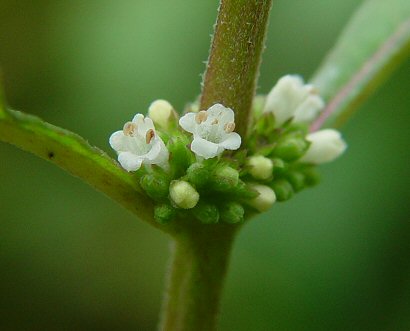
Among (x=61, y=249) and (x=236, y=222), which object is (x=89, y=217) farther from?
(x=236, y=222)

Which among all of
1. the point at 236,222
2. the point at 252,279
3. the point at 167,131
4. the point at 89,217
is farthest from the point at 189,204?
the point at 89,217

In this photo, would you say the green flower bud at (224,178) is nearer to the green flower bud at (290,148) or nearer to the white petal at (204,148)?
the white petal at (204,148)

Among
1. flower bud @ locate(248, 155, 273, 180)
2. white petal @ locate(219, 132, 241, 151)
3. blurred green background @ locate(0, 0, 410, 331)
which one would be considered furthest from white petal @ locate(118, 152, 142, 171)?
blurred green background @ locate(0, 0, 410, 331)

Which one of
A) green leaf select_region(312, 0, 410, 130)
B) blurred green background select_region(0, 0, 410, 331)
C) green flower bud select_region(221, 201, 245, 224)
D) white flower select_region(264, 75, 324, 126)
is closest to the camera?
green flower bud select_region(221, 201, 245, 224)

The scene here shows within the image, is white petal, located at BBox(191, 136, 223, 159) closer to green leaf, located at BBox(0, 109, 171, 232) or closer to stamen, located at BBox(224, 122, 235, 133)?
stamen, located at BBox(224, 122, 235, 133)

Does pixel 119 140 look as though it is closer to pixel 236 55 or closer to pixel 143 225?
pixel 236 55

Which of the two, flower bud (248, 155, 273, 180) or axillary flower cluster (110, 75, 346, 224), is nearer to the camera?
axillary flower cluster (110, 75, 346, 224)

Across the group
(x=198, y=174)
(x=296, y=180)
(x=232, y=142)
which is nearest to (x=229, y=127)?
(x=232, y=142)
